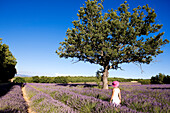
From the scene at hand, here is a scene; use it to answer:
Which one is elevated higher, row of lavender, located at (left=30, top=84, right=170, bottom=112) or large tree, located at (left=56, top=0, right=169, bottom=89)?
large tree, located at (left=56, top=0, right=169, bottom=89)

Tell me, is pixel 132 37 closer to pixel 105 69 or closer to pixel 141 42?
pixel 141 42

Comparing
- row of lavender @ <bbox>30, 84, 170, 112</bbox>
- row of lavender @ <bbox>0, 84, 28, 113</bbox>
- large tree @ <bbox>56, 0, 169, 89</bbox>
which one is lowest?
row of lavender @ <bbox>0, 84, 28, 113</bbox>

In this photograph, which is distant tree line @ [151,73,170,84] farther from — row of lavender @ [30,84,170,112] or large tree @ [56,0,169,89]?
row of lavender @ [30,84,170,112]

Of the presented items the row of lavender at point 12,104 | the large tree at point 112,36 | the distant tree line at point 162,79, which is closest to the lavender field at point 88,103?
the row of lavender at point 12,104

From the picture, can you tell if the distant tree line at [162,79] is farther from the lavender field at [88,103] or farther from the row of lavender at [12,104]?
the row of lavender at [12,104]

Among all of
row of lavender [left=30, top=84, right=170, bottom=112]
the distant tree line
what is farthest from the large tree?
the distant tree line

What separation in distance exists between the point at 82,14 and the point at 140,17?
7.06 meters

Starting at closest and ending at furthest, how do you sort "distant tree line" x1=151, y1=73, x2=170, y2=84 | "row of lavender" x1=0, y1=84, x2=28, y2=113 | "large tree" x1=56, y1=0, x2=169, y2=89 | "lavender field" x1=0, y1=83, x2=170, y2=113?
1. "lavender field" x1=0, y1=83, x2=170, y2=113
2. "row of lavender" x1=0, y1=84, x2=28, y2=113
3. "large tree" x1=56, y1=0, x2=169, y2=89
4. "distant tree line" x1=151, y1=73, x2=170, y2=84

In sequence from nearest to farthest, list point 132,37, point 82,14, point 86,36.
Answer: point 132,37
point 86,36
point 82,14

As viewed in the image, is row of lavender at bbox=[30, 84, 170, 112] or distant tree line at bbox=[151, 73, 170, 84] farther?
distant tree line at bbox=[151, 73, 170, 84]

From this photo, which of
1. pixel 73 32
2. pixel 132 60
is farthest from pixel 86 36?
pixel 132 60

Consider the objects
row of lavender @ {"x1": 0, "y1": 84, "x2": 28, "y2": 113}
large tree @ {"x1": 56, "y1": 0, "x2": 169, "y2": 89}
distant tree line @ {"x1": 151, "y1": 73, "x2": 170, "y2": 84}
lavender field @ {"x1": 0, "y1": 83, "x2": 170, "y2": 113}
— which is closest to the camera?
lavender field @ {"x1": 0, "y1": 83, "x2": 170, "y2": 113}

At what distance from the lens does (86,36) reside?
54.3ft

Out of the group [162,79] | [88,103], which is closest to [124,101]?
[88,103]
